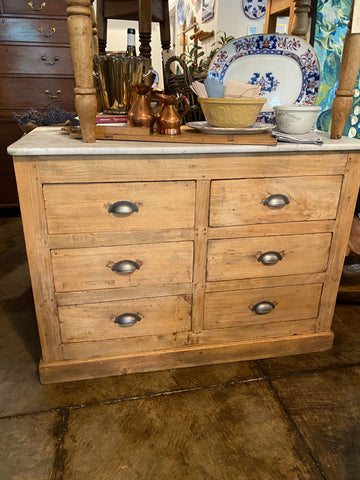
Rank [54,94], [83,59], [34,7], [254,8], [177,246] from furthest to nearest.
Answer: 1. [254,8]
2. [54,94]
3. [34,7]
4. [177,246]
5. [83,59]

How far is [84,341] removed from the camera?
4.48 feet

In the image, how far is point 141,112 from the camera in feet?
4.34

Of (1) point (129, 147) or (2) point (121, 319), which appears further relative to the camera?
(2) point (121, 319)

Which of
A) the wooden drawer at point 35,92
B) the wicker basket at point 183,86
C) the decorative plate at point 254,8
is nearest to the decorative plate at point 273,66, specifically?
the wicker basket at point 183,86

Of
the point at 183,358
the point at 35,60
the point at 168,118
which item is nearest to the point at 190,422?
the point at 183,358

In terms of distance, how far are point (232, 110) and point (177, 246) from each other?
0.51 meters

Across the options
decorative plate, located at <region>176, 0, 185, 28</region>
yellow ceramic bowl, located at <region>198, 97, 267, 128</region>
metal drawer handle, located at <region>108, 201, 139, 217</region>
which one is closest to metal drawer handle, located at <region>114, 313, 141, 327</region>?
metal drawer handle, located at <region>108, 201, 139, 217</region>

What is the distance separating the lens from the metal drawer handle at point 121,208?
3.94 feet

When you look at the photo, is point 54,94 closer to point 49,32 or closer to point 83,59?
point 49,32

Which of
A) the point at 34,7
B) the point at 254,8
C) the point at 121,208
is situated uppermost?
the point at 254,8

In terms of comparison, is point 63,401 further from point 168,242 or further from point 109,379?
point 168,242

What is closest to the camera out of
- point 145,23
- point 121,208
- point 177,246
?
point 121,208

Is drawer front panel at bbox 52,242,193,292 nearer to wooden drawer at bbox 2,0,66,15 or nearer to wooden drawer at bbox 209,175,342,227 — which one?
wooden drawer at bbox 209,175,342,227

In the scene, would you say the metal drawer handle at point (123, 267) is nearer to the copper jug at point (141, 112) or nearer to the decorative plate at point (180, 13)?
the copper jug at point (141, 112)
